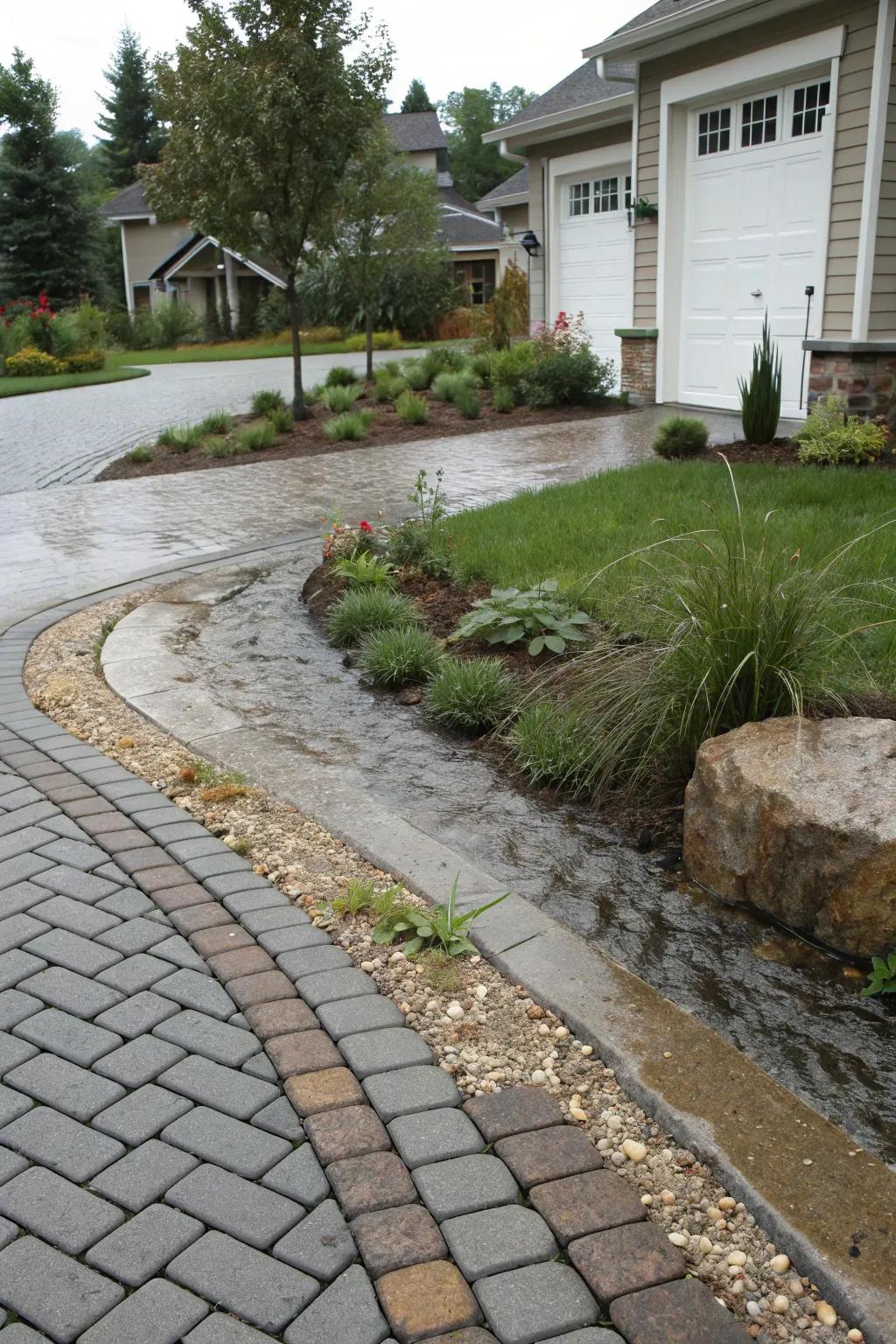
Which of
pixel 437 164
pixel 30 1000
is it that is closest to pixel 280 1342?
pixel 30 1000

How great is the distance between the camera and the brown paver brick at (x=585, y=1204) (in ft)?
6.53

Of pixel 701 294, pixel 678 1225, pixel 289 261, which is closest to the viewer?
pixel 678 1225

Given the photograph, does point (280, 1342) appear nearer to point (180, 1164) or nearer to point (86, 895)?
point (180, 1164)

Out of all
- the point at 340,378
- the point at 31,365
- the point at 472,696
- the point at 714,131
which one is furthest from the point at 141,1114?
the point at 31,365

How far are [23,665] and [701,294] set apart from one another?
9423mm

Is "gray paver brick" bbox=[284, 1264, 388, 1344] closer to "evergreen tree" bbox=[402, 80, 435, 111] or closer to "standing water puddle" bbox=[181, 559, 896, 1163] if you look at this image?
"standing water puddle" bbox=[181, 559, 896, 1163]

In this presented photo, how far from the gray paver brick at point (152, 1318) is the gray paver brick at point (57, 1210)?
6.6 inches

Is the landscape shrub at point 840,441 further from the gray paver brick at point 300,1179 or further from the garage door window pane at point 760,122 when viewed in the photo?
the gray paver brick at point 300,1179

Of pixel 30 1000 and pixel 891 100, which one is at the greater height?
pixel 891 100

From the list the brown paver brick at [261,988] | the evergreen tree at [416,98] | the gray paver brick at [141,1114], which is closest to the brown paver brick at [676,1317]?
the gray paver brick at [141,1114]

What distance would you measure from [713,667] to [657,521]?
5.61 feet

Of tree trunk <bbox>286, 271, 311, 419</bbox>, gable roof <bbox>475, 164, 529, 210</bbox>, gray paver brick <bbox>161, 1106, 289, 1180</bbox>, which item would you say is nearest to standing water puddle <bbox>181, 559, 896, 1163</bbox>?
gray paver brick <bbox>161, 1106, 289, 1180</bbox>

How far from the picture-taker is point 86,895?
3.16 meters

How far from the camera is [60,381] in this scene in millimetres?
22844
